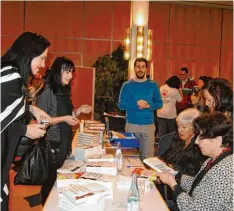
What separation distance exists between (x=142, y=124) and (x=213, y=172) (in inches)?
98.4

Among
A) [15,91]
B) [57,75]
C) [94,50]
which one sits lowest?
[15,91]

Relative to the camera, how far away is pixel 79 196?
1.66 metres

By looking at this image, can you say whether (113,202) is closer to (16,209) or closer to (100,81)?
(16,209)

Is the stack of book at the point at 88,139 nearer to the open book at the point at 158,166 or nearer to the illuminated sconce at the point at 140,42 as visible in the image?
the open book at the point at 158,166

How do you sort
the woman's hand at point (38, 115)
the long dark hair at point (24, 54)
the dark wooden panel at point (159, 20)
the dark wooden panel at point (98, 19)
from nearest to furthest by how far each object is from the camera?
the long dark hair at point (24, 54), the woman's hand at point (38, 115), the dark wooden panel at point (98, 19), the dark wooden panel at point (159, 20)

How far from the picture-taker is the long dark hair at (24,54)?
68.5 inches

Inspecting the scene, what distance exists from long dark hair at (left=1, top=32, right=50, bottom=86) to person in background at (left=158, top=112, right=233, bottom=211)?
945 millimetres

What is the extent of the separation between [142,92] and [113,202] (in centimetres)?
246

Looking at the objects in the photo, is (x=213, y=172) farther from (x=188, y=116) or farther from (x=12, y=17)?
(x=12, y=17)

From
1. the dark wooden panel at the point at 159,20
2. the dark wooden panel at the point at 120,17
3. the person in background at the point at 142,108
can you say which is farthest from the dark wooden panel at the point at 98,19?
the person in background at the point at 142,108

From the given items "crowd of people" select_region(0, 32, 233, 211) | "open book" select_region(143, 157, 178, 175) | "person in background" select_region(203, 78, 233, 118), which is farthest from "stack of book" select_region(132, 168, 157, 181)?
"person in background" select_region(203, 78, 233, 118)

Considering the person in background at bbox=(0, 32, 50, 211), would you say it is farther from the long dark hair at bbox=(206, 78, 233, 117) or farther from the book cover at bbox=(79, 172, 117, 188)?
the long dark hair at bbox=(206, 78, 233, 117)

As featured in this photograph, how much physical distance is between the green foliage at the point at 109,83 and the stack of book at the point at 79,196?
19.2ft

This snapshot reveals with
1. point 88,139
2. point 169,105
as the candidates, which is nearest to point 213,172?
point 88,139
